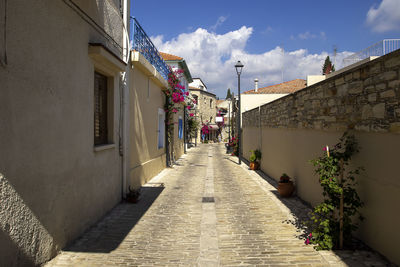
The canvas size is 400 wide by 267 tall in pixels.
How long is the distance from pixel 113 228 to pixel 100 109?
238 centimetres

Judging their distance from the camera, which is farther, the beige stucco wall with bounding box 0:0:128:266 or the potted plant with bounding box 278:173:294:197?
the potted plant with bounding box 278:173:294:197

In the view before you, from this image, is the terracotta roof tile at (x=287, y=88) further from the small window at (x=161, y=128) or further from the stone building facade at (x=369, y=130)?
the stone building facade at (x=369, y=130)

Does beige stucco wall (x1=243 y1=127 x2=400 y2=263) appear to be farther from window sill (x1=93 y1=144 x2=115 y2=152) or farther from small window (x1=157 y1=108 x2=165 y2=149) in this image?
small window (x1=157 y1=108 x2=165 y2=149)

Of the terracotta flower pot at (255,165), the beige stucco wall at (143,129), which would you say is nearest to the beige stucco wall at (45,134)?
the beige stucco wall at (143,129)

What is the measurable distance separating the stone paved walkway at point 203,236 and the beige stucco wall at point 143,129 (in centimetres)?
114

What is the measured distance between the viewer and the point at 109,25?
602 cm

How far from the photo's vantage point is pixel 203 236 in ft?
15.5

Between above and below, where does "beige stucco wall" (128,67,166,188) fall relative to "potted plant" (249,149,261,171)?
above

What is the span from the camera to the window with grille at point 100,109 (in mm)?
5852

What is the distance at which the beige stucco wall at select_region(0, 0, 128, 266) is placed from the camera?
2967 millimetres

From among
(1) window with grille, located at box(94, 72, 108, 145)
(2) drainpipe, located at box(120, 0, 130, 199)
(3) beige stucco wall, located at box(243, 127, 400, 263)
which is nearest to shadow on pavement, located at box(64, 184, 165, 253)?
(2) drainpipe, located at box(120, 0, 130, 199)

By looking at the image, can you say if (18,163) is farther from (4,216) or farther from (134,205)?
(134,205)

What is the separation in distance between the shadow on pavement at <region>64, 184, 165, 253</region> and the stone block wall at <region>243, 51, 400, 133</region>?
12.7 ft

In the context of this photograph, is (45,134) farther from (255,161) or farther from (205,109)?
(205,109)
